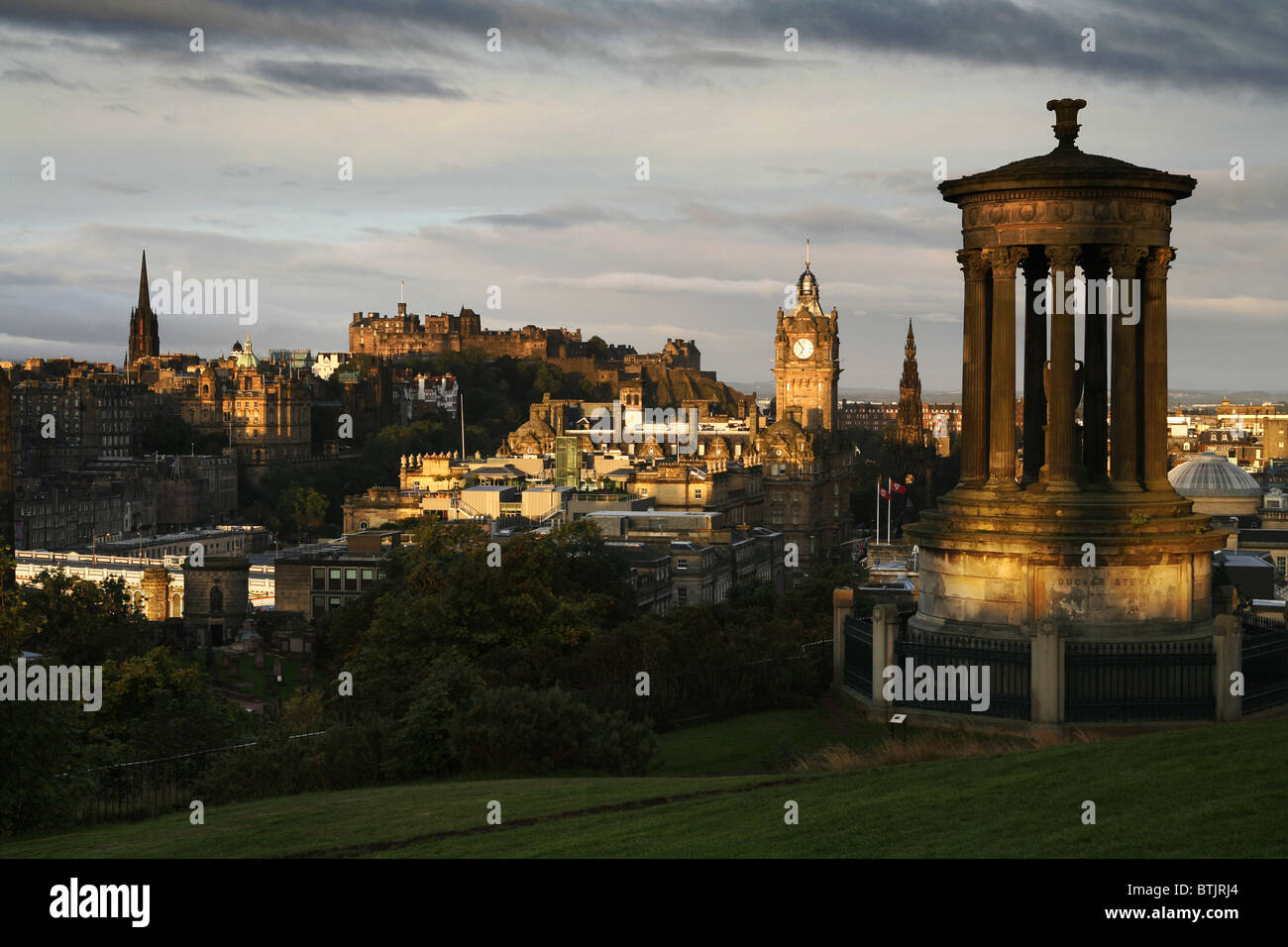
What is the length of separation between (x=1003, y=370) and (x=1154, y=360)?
218 cm

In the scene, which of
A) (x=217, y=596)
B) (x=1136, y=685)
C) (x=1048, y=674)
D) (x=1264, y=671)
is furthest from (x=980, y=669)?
(x=217, y=596)

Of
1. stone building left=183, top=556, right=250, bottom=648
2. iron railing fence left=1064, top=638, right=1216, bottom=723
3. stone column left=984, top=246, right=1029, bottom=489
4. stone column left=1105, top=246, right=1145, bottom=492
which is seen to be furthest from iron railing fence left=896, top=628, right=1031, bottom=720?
stone building left=183, top=556, right=250, bottom=648

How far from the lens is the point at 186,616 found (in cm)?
11269

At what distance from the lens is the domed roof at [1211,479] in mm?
121562

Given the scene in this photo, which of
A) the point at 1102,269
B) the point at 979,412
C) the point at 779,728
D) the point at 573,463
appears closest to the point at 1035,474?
the point at 979,412

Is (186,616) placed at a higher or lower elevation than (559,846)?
lower

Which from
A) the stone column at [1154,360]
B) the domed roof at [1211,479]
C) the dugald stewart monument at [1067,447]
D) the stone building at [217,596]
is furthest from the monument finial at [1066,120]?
the domed roof at [1211,479]

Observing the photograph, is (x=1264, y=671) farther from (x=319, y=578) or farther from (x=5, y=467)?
(x=5, y=467)

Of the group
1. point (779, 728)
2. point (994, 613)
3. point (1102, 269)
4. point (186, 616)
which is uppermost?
point (1102, 269)

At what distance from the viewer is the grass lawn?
15.9 meters

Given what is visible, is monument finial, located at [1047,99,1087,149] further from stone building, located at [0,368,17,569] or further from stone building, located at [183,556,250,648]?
stone building, located at [0,368,17,569]

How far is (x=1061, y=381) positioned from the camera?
26.2 m
